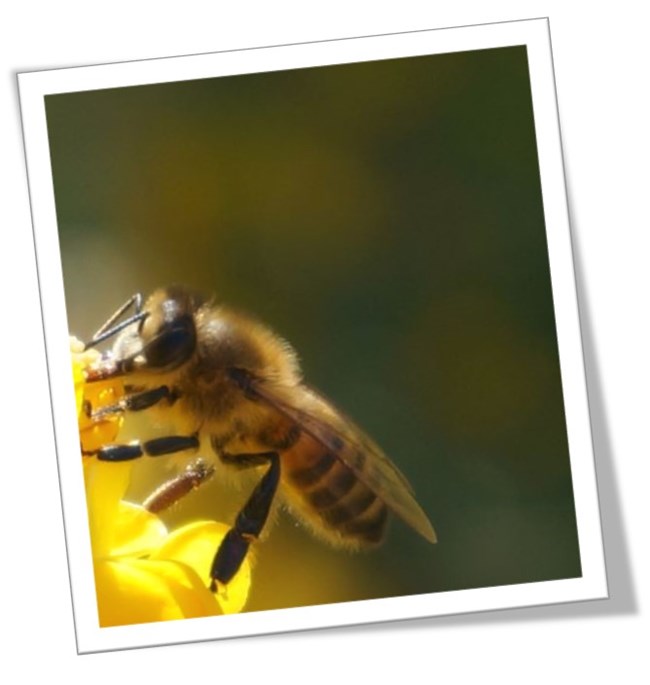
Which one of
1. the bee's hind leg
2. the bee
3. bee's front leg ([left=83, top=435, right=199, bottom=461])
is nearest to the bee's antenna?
the bee

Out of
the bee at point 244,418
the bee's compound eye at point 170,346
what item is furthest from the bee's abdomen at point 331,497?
the bee's compound eye at point 170,346

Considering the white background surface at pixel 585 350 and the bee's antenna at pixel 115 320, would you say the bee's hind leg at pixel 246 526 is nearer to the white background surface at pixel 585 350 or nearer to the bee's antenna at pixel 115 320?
the white background surface at pixel 585 350

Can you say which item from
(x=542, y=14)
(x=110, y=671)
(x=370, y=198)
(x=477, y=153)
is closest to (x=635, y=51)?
(x=542, y=14)

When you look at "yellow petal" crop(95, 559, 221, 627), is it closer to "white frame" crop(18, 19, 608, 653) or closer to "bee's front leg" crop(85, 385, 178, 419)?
"white frame" crop(18, 19, 608, 653)

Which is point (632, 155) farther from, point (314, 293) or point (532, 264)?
point (314, 293)

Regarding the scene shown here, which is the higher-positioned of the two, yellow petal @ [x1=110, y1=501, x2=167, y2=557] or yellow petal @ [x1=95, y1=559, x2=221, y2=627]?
yellow petal @ [x1=110, y1=501, x2=167, y2=557]

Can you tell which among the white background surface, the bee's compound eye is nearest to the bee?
the bee's compound eye

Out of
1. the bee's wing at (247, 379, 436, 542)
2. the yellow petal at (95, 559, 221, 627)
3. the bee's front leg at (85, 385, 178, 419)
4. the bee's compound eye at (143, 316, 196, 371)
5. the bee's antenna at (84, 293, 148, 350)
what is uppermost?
the bee's antenna at (84, 293, 148, 350)
